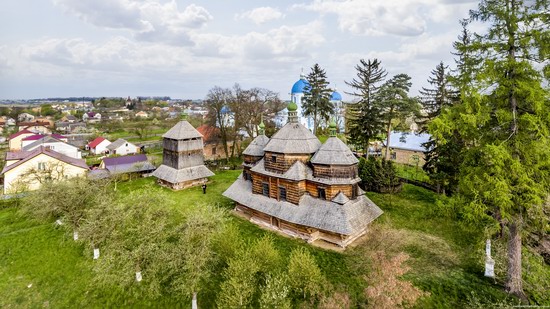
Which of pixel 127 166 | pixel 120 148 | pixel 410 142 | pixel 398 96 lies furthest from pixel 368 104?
pixel 120 148

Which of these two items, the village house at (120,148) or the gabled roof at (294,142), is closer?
the gabled roof at (294,142)

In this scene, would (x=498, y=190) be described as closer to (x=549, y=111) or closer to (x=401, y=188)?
(x=549, y=111)

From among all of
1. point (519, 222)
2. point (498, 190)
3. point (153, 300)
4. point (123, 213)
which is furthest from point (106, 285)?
point (519, 222)

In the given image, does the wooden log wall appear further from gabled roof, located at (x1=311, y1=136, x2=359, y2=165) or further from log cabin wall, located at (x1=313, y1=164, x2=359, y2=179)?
gabled roof, located at (x1=311, y1=136, x2=359, y2=165)

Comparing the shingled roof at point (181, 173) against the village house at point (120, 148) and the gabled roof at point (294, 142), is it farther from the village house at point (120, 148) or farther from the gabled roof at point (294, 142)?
the village house at point (120, 148)

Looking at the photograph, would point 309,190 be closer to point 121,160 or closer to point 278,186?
point 278,186

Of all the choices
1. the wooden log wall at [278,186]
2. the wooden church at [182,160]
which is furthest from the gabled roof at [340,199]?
the wooden church at [182,160]
